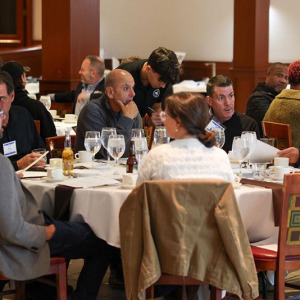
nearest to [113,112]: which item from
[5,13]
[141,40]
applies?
[5,13]

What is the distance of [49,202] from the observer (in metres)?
3.81

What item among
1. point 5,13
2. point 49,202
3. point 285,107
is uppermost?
point 5,13

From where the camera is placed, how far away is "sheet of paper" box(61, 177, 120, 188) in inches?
148

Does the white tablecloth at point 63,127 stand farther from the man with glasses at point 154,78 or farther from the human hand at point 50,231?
the human hand at point 50,231

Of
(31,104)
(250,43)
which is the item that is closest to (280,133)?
(31,104)

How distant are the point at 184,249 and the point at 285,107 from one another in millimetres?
3012

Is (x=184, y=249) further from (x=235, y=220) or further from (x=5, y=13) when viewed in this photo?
(x=5, y=13)

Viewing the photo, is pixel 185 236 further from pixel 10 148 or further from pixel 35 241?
pixel 10 148

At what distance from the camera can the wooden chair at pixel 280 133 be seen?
216 inches

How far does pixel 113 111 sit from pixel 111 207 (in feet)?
4.92

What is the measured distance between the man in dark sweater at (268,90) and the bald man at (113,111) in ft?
8.69

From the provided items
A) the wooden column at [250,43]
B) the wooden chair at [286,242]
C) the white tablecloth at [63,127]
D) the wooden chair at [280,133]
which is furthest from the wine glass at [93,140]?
the wooden column at [250,43]

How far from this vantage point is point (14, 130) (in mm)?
4781

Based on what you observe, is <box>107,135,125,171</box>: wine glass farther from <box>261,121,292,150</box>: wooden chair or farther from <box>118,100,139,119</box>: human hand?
<box>261,121,292,150</box>: wooden chair
